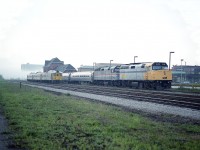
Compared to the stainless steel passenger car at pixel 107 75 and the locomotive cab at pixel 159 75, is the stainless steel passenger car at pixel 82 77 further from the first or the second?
the locomotive cab at pixel 159 75

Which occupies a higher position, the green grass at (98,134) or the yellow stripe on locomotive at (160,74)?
the yellow stripe on locomotive at (160,74)

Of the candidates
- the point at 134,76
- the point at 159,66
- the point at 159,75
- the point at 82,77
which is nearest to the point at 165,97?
the point at 159,75

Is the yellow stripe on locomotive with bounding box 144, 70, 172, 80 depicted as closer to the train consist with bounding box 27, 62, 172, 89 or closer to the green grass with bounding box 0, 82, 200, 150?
the train consist with bounding box 27, 62, 172, 89

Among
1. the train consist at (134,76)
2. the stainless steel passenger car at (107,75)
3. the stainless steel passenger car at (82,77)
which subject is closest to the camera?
the train consist at (134,76)

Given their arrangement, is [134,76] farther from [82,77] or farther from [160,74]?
[82,77]

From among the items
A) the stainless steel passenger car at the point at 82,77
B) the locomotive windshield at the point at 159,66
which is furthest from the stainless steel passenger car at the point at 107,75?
the locomotive windshield at the point at 159,66

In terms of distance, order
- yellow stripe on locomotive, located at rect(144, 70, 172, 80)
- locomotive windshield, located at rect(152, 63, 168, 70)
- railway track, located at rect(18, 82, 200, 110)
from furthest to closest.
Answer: locomotive windshield, located at rect(152, 63, 168, 70)
yellow stripe on locomotive, located at rect(144, 70, 172, 80)
railway track, located at rect(18, 82, 200, 110)

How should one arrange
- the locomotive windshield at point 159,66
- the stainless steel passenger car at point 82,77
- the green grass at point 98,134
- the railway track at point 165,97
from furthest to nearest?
the stainless steel passenger car at point 82,77
the locomotive windshield at point 159,66
the railway track at point 165,97
the green grass at point 98,134

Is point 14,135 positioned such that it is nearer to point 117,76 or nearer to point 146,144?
point 146,144

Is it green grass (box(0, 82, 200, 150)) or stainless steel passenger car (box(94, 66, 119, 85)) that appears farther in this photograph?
stainless steel passenger car (box(94, 66, 119, 85))

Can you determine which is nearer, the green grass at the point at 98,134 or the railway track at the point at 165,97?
the green grass at the point at 98,134

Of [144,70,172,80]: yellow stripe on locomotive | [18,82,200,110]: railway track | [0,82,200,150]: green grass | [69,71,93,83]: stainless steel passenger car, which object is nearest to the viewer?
[0,82,200,150]: green grass

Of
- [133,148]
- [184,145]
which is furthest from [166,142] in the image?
[133,148]

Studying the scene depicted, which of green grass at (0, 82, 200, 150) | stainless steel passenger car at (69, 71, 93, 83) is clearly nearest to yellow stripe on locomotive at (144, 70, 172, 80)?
green grass at (0, 82, 200, 150)
